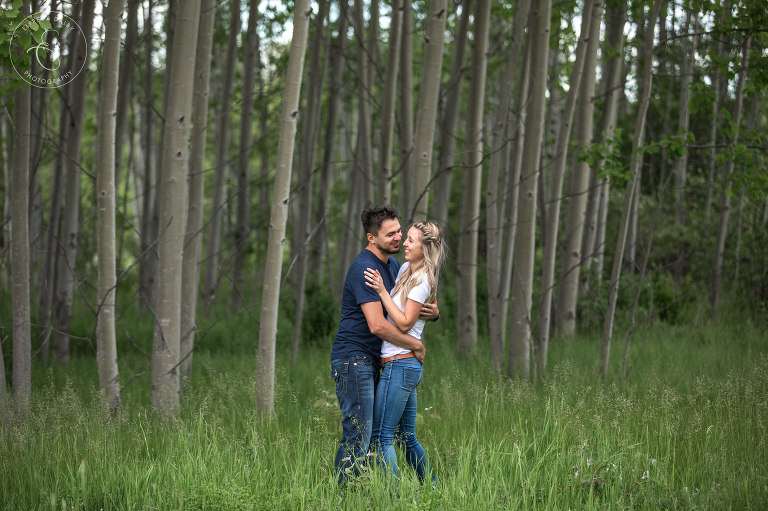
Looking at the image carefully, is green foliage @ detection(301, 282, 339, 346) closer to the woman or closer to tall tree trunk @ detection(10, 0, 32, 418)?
tall tree trunk @ detection(10, 0, 32, 418)

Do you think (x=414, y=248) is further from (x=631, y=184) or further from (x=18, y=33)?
(x=631, y=184)

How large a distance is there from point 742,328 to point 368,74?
6.43 meters

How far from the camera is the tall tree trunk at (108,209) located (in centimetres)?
520

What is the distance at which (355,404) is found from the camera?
4.07 m

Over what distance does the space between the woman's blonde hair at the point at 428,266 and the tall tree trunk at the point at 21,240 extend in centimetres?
346

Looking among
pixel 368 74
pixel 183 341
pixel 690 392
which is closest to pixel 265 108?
pixel 368 74

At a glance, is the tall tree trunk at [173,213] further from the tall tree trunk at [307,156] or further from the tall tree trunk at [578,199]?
the tall tree trunk at [578,199]

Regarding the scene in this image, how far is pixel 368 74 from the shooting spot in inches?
386

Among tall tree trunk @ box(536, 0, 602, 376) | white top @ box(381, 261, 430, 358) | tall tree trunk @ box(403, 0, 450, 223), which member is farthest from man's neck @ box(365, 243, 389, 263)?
tall tree trunk @ box(536, 0, 602, 376)

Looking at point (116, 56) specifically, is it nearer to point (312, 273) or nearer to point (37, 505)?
point (37, 505)

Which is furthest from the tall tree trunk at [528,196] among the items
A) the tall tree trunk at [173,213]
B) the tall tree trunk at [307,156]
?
the tall tree trunk at [173,213]

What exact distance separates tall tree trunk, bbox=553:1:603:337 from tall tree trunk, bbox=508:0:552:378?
21.1 inches

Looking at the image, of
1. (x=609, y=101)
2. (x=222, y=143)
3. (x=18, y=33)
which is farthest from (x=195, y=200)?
(x=609, y=101)

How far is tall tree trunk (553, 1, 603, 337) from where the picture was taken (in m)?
7.37
